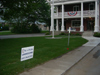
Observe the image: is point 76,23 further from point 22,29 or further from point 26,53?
point 26,53

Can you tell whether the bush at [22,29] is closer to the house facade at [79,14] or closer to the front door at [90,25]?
the house facade at [79,14]

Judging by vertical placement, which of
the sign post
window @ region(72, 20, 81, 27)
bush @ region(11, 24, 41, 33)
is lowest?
the sign post

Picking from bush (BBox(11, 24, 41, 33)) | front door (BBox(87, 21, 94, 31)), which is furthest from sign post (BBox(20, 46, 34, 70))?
bush (BBox(11, 24, 41, 33))

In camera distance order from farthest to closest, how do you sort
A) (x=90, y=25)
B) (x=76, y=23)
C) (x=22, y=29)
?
(x=22, y=29)
(x=76, y=23)
(x=90, y=25)

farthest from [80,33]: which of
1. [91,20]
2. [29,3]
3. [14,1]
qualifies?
[14,1]

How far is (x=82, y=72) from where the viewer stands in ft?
21.2

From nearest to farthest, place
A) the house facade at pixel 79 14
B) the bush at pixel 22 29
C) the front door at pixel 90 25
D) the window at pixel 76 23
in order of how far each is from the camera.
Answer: the house facade at pixel 79 14
the front door at pixel 90 25
the window at pixel 76 23
the bush at pixel 22 29

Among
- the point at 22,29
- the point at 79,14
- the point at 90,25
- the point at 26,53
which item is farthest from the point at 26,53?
the point at 22,29

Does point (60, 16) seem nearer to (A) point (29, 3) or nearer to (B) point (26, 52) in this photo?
(A) point (29, 3)

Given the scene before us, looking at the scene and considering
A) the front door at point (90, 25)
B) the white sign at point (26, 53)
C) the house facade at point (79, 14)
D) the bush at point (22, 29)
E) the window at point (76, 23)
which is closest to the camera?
the white sign at point (26, 53)

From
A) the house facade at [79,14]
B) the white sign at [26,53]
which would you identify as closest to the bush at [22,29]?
the house facade at [79,14]

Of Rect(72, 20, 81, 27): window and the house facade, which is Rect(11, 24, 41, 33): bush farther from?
Rect(72, 20, 81, 27): window

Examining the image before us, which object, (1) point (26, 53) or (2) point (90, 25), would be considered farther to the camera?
(2) point (90, 25)

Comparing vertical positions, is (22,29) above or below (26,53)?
above
